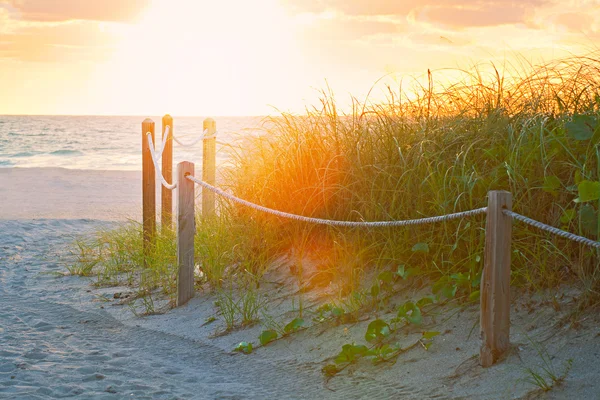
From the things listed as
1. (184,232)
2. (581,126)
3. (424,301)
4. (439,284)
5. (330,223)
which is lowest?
(424,301)

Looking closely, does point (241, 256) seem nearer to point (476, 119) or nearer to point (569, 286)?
point (476, 119)

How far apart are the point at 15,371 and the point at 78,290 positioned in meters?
2.36

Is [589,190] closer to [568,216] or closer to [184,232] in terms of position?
[568,216]

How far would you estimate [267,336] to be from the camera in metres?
4.39

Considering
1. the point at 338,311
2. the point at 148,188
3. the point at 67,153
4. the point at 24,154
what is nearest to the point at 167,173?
the point at 148,188

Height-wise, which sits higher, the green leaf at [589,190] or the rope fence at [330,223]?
the green leaf at [589,190]

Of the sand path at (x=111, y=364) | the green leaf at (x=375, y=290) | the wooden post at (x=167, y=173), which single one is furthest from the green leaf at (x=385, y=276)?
the wooden post at (x=167, y=173)

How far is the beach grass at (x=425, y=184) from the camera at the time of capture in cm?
405

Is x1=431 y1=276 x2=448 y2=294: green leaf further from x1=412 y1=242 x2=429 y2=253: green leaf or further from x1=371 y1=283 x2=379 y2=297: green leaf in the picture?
x1=371 y1=283 x2=379 y2=297: green leaf

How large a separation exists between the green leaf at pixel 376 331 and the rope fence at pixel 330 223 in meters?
0.63

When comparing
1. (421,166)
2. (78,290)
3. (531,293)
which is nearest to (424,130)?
(421,166)

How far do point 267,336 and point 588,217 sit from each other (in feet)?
7.30

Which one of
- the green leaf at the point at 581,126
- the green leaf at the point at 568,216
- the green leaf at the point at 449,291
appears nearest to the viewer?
the green leaf at the point at 568,216

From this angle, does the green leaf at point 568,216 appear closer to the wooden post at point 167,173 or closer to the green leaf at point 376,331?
the green leaf at point 376,331
